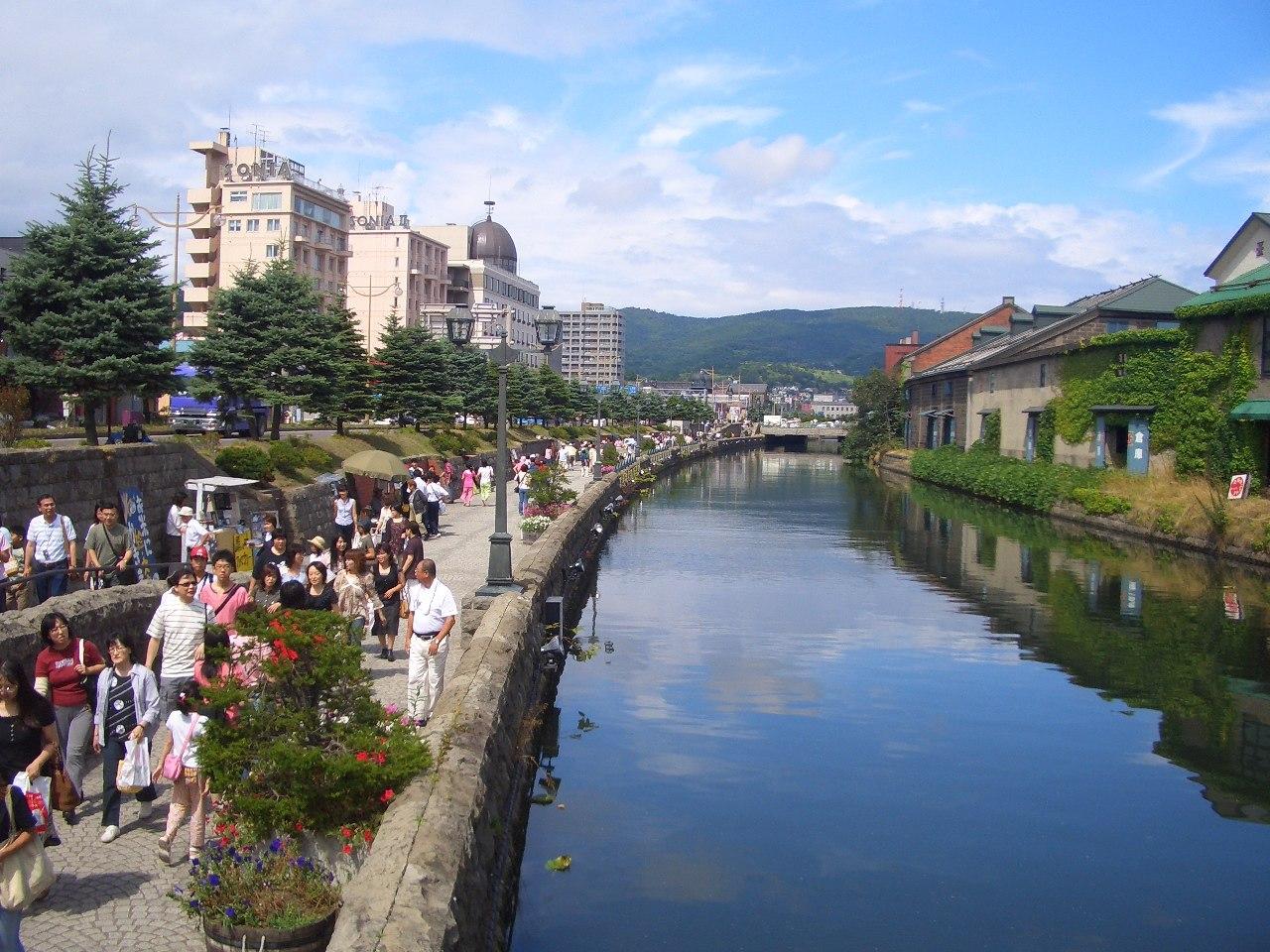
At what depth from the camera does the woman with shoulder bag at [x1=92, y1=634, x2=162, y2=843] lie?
818 centimetres

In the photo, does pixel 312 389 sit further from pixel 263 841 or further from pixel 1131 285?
pixel 1131 285

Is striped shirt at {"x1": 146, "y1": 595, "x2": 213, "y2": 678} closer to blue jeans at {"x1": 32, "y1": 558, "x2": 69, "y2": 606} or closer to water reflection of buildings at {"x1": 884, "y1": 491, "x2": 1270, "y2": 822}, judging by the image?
blue jeans at {"x1": 32, "y1": 558, "x2": 69, "y2": 606}

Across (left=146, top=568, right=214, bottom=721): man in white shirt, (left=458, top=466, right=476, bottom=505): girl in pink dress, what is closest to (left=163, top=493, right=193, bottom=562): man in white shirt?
(left=146, top=568, right=214, bottom=721): man in white shirt

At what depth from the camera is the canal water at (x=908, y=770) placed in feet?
31.9

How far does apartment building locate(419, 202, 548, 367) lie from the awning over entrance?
66668 mm

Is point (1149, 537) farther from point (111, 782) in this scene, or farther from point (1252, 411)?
point (111, 782)

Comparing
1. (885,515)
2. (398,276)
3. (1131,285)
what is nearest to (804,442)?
(398,276)

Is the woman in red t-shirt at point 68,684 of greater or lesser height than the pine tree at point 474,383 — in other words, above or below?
below

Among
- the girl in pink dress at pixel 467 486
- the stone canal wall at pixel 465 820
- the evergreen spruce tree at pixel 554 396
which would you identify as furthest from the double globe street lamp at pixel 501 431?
the evergreen spruce tree at pixel 554 396

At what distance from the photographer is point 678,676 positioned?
18.0 m

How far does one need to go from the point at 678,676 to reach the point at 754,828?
6442 millimetres

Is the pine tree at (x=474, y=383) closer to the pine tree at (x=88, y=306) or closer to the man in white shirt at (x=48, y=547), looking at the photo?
the pine tree at (x=88, y=306)

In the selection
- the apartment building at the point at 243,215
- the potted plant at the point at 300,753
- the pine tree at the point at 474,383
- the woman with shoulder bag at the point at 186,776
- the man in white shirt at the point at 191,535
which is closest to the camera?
the potted plant at the point at 300,753

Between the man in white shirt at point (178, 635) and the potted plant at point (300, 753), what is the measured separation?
5.69 ft
